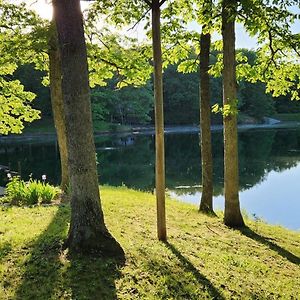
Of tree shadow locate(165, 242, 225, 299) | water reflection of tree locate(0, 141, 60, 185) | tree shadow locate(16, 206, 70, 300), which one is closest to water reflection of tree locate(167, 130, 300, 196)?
water reflection of tree locate(0, 141, 60, 185)

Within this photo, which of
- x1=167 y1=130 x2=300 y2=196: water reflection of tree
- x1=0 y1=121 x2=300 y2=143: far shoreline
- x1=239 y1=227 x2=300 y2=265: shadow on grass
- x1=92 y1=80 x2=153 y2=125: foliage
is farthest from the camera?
x1=92 y1=80 x2=153 y2=125: foliage

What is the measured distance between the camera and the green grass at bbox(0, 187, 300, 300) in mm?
4559

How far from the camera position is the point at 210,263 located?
5953 millimetres

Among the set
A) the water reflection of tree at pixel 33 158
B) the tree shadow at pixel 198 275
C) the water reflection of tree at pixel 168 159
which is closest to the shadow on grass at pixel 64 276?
the tree shadow at pixel 198 275

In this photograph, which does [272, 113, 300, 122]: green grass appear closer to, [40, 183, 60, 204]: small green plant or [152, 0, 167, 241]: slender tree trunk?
[40, 183, 60, 204]: small green plant

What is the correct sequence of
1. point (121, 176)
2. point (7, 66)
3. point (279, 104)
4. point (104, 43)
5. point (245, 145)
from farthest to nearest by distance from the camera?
point (279, 104) < point (245, 145) < point (121, 176) < point (7, 66) < point (104, 43)

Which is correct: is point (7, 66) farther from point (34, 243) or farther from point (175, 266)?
point (175, 266)

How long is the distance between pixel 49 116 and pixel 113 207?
53.3 meters

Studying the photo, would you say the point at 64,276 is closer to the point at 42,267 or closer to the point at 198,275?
the point at 42,267

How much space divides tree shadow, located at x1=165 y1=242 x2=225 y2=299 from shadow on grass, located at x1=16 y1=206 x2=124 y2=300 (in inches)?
41.8

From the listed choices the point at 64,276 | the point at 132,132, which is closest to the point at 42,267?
the point at 64,276

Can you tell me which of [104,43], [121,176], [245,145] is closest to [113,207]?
[104,43]

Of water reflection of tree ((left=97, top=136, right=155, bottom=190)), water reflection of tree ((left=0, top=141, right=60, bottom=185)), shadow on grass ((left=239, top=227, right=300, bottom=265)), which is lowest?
water reflection of tree ((left=97, top=136, right=155, bottom=190))

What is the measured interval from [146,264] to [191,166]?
26451mm
